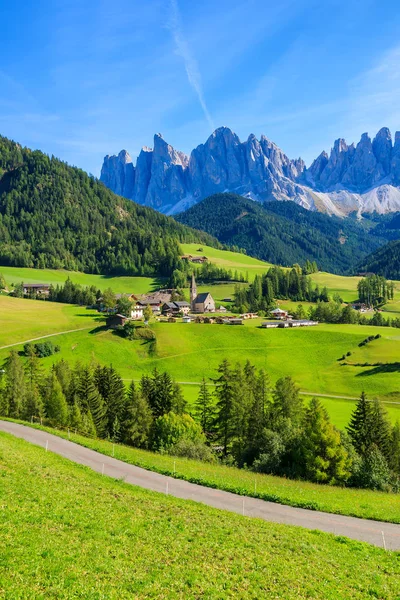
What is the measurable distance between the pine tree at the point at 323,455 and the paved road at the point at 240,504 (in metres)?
15.2

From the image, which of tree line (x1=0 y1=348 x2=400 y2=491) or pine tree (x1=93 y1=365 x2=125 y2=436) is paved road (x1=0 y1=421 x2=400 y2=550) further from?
pine tree (x1=93 y1=365 x2=125 y2=436)

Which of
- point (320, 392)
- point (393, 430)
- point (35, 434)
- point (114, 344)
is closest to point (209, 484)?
point (35, 434)

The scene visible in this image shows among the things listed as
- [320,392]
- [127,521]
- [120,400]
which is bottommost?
[320,392]

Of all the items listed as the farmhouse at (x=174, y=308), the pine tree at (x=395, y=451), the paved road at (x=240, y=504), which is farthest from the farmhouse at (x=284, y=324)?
the paved road at (x=240, y=504)

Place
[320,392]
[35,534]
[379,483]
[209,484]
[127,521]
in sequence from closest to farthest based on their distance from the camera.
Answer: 1. [35,534]
2. [127,521]
3. [209,484]
4. [379,483]
5. [320,392]

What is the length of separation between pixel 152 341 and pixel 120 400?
55044mm

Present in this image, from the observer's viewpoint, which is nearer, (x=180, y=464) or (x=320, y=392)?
(x=180, y=464)

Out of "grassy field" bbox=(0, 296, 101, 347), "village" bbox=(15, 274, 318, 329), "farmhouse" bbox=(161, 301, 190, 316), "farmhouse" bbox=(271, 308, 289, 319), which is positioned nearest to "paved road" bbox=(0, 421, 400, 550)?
"grassy field" bbox=(0, 296, 101, 347)

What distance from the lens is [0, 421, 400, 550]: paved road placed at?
77.5 feet

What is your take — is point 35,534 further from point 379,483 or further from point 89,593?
point 379,483

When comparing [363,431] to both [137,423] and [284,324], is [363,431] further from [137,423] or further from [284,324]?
[284,324]

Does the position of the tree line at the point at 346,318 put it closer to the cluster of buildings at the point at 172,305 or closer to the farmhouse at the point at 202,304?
the cluster of buildings at the point at 172,305

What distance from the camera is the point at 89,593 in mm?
13258

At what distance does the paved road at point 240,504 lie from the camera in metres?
23.6
